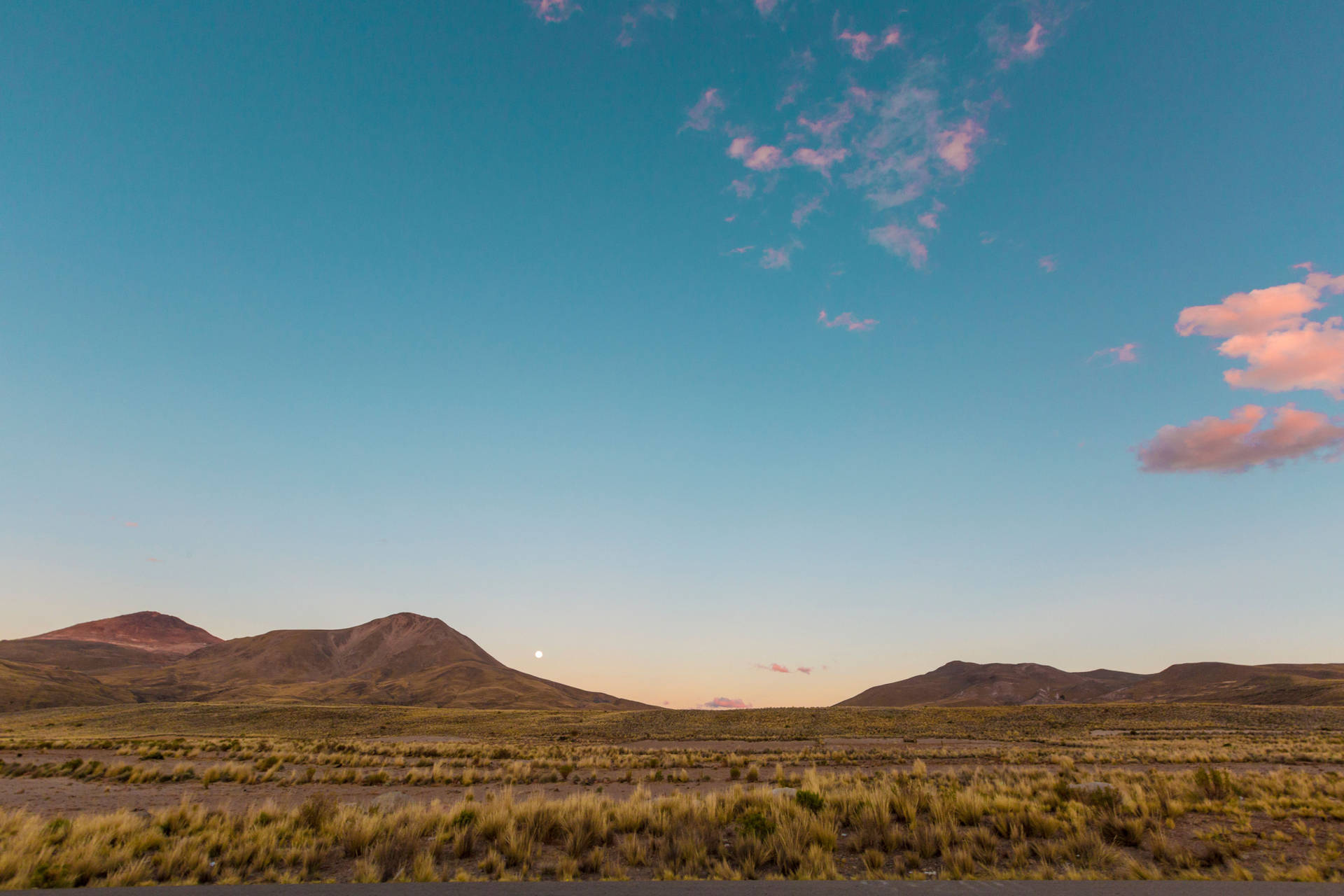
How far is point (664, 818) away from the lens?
11992mm

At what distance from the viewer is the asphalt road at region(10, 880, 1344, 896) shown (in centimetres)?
723

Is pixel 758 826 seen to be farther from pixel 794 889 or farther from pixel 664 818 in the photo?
pixel 794 889

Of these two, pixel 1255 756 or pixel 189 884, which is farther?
pixel 1255 756

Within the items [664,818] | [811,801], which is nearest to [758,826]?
[664,818]

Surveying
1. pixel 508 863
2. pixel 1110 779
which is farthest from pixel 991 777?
pixel 508 863

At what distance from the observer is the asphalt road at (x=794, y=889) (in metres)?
7.23

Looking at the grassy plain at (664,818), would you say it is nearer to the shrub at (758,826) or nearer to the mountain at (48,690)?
the shrub at (758,826)

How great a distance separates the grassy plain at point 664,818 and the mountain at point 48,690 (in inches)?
5760

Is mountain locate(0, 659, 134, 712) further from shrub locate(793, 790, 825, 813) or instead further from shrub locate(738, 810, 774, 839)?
shrub locate(738, 810, 774, 839)

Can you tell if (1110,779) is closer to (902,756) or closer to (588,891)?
(902,756)

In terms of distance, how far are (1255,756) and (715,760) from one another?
83.9 ft

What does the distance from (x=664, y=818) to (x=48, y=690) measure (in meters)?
198

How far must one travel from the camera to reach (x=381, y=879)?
9.05 m

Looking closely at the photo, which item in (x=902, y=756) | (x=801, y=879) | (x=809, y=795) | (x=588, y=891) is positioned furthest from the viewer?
(x=902, y=756)
